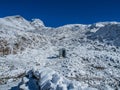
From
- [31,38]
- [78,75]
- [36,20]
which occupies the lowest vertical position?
[78,75]

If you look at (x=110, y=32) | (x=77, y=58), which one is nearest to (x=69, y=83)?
(x=77, y=58)

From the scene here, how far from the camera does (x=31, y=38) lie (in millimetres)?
40906

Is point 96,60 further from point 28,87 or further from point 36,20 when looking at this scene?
point 36,20

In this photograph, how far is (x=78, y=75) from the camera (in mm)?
21141

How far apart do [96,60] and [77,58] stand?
216 cm

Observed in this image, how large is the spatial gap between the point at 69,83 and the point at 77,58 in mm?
16752

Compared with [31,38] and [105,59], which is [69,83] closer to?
[105,59]

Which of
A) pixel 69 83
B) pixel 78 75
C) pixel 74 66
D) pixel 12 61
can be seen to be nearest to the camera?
pixel 69 83

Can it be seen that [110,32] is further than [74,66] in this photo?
Yes

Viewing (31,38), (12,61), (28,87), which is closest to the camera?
(28,87)

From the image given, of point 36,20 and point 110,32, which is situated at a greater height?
point 36,20

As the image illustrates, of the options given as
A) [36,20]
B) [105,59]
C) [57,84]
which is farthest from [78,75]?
[36,20]

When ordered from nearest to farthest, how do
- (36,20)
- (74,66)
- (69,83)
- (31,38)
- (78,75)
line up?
(69,83), (78,75), (74,66), (31,38), (36,20)

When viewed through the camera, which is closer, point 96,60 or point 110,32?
point 96,60
